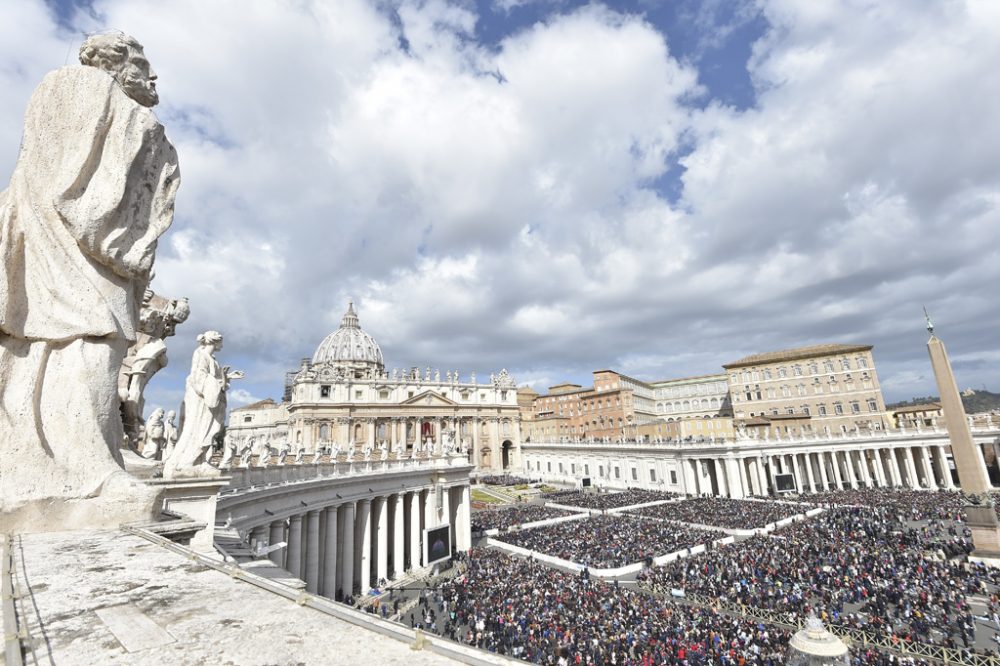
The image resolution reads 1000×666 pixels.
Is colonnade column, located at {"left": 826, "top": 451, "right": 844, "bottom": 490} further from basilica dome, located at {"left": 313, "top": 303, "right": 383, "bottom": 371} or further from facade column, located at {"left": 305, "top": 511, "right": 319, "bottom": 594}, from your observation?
basilica dome, located at {"left": 313, "top": 303, "right": 383, "bottom": 371}

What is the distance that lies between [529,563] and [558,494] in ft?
105

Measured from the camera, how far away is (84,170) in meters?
6.62

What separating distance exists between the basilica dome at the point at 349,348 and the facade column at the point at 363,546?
258ft

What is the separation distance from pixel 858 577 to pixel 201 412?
26.4 metres

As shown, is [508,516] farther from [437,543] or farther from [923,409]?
[923,409]

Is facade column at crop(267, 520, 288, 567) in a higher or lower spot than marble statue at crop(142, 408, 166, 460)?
lower

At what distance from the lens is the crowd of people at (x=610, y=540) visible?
27.8 meters

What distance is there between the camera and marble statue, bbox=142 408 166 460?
10.9m

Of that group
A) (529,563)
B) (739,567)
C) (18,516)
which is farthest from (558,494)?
(18,516)

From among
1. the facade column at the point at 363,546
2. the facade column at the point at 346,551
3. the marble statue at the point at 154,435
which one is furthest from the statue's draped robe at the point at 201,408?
the facade column at the point at 363,546

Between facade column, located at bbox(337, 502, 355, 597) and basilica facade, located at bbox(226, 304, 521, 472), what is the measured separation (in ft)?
146

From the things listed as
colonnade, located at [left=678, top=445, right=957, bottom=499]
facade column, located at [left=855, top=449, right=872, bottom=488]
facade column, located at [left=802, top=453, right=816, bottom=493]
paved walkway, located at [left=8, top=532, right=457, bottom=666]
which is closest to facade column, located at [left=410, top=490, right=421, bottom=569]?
paved walkway, located at [left=8, top=532, right=457, bottom=666]

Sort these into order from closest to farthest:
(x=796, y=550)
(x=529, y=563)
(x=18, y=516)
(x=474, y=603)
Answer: (x=18, y=516)
(x=474, y=603)
(x=796, y=550)
(x=529, y=563)

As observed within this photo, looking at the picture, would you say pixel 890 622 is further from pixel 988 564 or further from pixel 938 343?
pixel 938 343
